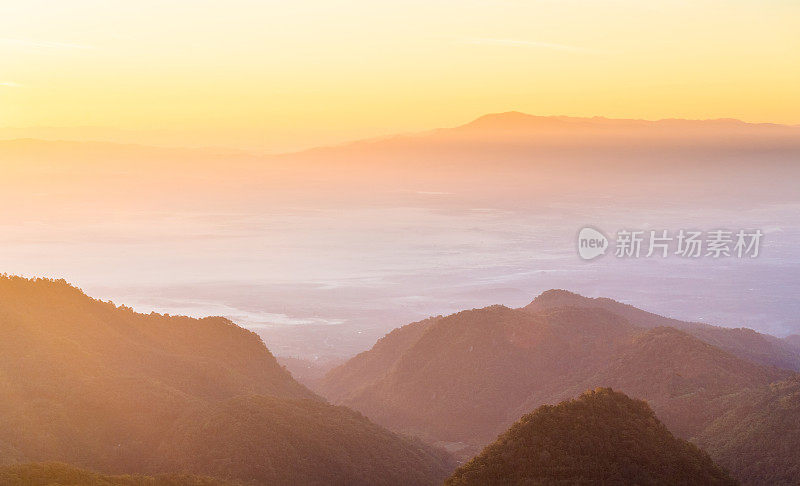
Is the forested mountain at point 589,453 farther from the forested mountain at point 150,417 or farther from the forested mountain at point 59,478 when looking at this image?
the forested mountain at point 59,478

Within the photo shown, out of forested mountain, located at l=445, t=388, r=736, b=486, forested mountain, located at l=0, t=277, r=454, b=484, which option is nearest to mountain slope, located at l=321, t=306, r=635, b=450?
forested mountain, located at l=0, t=277, r=454, b=484

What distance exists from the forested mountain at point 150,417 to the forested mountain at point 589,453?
832cm

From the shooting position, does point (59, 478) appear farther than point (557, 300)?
No

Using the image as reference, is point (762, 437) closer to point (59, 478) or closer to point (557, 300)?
point (59, 478)

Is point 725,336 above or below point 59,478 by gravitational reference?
above

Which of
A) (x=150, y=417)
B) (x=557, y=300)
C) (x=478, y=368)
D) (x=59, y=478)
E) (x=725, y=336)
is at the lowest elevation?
(x=59, y=478)

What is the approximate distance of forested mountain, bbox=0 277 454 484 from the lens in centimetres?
3228

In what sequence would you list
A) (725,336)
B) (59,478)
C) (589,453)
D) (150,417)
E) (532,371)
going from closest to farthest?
(59,478), (589,453), (150,417), (532,371), (725,336)

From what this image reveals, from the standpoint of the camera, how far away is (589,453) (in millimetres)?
27984

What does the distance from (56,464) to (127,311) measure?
26370 mm

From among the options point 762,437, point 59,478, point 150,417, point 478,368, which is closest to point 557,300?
point 478,368

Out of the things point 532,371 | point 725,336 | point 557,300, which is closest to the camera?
point 532,371

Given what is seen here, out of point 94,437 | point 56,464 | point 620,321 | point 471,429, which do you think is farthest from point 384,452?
point 620,321

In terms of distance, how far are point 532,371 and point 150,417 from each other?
107 feet
